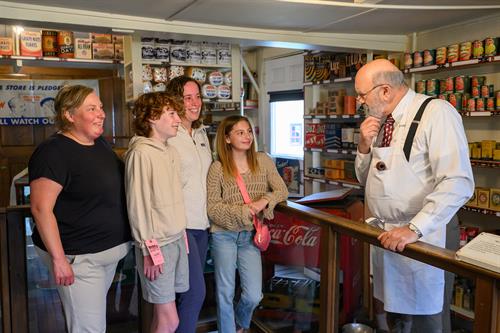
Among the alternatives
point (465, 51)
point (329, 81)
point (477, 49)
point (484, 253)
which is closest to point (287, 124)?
point (329, 81)

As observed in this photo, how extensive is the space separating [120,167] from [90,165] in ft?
0.61

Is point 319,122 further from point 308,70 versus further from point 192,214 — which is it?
point 192,214

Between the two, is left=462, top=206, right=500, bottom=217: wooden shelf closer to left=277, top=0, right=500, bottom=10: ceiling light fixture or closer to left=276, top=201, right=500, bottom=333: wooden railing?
left=277, top=0, right=500, bottom=10: ceiling light fixture

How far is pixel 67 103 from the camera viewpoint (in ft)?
6.17

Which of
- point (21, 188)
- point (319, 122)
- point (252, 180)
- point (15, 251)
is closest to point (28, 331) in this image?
point (15, 251)

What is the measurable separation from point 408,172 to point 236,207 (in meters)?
0.86

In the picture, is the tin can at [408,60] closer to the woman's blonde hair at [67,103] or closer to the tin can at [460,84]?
the tin can at [460,84]

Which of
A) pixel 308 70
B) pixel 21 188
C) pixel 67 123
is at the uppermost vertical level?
pixel 308 70

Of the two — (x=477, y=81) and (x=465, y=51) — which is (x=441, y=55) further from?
(x=477, y=81)

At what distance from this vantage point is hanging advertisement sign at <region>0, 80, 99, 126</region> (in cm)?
630

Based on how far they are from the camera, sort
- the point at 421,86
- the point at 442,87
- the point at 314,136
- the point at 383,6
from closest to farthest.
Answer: the point at 383,6 < the point at 442,87 < the point at 421,86 < the point at 314,136

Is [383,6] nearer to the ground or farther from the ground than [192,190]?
farther from the ground

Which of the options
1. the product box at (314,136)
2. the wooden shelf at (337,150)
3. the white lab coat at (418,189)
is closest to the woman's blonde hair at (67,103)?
the white lab coat at (418,189)

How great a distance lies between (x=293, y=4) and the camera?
2.98m
